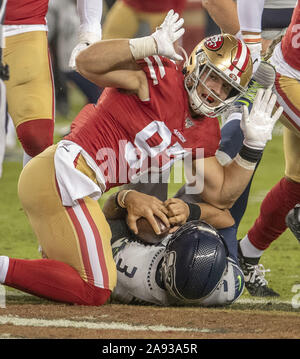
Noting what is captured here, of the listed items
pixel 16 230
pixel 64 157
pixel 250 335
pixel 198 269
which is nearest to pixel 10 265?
pixel 64 157

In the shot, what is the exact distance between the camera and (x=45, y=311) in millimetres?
3320

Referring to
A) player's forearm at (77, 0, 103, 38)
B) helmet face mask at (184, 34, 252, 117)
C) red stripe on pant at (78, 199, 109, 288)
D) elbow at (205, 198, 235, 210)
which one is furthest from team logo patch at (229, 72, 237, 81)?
player's forearm at (77, 0, 103, 38)

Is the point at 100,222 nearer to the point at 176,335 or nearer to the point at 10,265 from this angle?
the point at 10,265

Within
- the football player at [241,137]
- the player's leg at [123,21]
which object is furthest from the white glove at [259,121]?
the player's leg at [123,21]

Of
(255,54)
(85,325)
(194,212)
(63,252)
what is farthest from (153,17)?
(85,325)

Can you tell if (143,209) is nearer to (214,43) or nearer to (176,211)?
(176,211)

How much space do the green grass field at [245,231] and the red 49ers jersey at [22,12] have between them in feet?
3.86

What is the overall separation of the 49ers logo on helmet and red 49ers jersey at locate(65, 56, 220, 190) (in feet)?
0.53

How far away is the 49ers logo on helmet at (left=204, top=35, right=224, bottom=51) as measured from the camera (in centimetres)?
354

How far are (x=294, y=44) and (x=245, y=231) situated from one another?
154 cm

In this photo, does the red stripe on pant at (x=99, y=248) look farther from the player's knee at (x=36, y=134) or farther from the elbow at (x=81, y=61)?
the player's knee at (x=36, y=134)

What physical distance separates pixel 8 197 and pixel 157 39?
301 centimetres

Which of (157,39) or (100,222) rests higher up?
(157,39)

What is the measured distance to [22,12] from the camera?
4.36 meters
